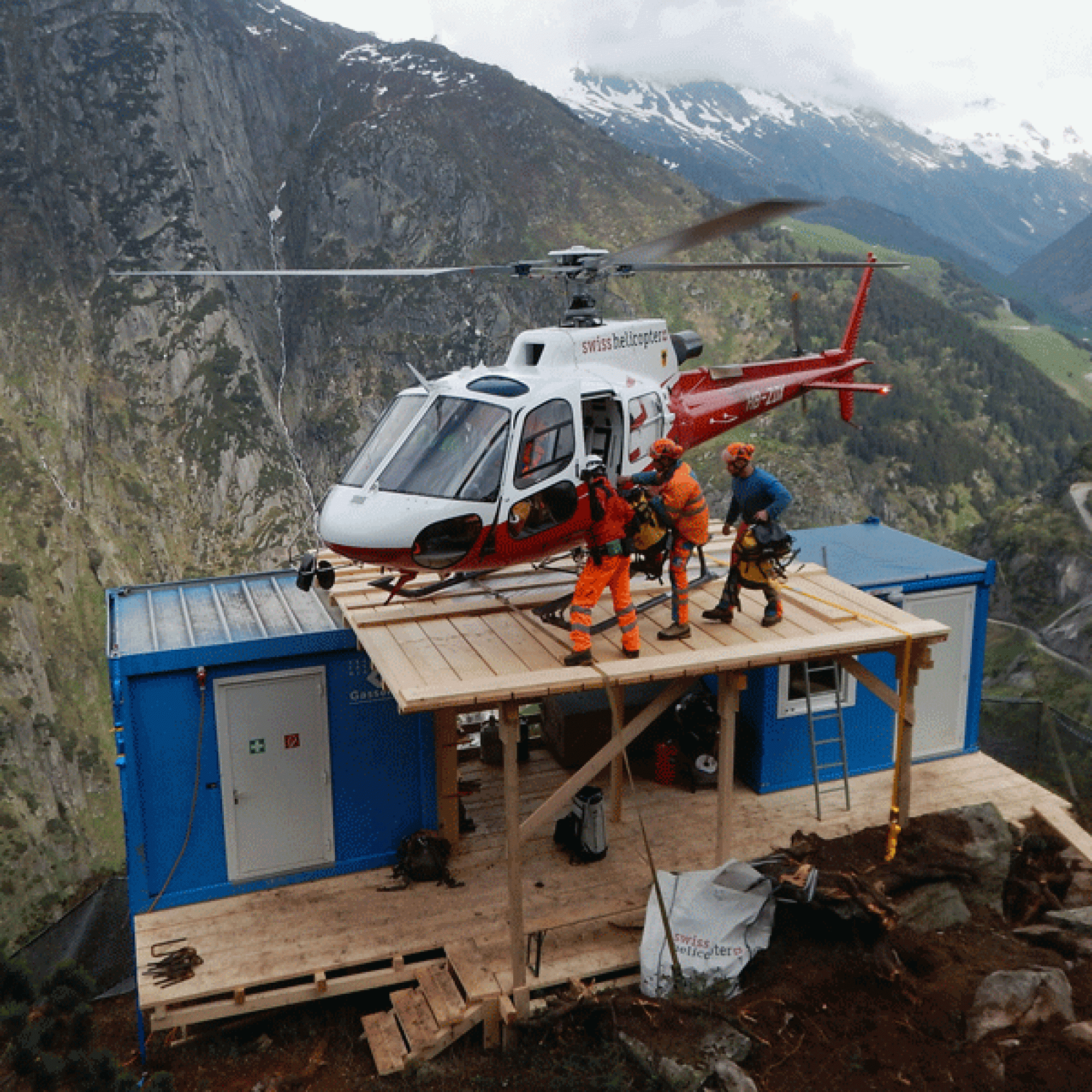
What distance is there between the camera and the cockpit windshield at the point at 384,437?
9328 millimetres

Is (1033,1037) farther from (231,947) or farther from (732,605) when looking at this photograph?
(231,947)

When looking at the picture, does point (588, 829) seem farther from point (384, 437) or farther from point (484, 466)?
point (384, 437)

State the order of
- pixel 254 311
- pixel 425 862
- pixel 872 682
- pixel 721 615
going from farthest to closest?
pixel 254 311
pixel 425 862
pixel 872 682
pixel 721 615

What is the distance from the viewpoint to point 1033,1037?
8156 millimetres

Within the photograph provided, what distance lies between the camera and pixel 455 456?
9.06m

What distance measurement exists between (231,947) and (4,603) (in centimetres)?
3807

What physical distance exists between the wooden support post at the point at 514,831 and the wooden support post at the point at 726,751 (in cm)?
201

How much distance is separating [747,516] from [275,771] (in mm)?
5526

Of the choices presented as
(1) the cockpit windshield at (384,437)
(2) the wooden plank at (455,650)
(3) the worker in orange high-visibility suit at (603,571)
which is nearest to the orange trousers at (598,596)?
(3) the worker in orange high-visibility suit at (603,571)

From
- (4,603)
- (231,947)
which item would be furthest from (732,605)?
(4,603)

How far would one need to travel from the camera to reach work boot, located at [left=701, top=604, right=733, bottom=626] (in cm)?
988

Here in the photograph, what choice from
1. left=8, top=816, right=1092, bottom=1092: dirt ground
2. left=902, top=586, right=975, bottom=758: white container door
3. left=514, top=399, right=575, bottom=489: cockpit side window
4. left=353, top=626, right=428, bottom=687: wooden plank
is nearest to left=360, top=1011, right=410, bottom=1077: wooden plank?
left=8, top=816, right=1092, bottom=1092: dirt ground

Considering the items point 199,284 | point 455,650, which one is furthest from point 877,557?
point 199,284

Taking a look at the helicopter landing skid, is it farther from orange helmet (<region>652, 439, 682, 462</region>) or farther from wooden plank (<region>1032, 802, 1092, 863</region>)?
wooden plank (<region>1032, 802, 1092, 863</region>)
